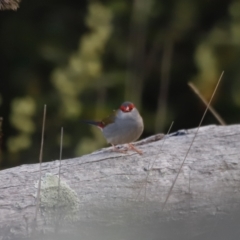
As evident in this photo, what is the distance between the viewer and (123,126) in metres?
3.89

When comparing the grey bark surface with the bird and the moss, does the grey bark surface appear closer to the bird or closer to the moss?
the moss

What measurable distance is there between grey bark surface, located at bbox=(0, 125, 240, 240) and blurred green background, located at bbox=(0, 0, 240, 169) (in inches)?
114

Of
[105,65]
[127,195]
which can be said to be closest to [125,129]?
[127,195]

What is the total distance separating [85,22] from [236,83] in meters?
1.37

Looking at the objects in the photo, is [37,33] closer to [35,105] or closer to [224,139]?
[35,105]

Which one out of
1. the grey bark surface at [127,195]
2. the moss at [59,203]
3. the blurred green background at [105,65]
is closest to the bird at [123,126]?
the grey bark surface at [127,195]

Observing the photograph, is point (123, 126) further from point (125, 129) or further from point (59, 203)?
point (59, 203)

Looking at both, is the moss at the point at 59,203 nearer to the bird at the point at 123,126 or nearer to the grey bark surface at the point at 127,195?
the grey bark surface at the point at 127,195

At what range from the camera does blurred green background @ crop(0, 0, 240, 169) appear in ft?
20.6

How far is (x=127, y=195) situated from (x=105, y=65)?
3548 mm

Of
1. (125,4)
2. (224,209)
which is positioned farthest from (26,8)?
(224,209)

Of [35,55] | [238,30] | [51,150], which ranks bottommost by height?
[51,150]

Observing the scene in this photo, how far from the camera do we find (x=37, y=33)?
6.72 meters

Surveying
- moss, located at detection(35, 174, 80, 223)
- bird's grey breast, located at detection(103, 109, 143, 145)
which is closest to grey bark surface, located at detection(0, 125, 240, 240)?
moss, located at detection(35, 174, 80, 223)
